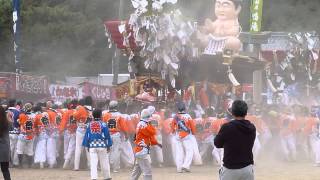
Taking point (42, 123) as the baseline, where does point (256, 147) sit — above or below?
below

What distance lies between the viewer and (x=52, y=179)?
14.6m

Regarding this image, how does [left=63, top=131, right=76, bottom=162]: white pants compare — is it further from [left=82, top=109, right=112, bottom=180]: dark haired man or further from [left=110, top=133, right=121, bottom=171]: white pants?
[left=82, top=109, right=112, bottom=180]: dark haired man

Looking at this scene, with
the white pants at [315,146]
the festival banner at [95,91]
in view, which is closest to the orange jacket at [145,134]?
the white pants at [315,146]

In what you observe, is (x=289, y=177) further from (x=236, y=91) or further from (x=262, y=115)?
(x=236, y=91)

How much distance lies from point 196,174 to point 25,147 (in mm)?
4616

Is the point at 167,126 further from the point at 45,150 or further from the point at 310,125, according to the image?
the point at 310,125

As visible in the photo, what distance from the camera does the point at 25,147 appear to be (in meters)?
17.2


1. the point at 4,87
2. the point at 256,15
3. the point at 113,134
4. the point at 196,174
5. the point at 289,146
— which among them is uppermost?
the point at 256,15

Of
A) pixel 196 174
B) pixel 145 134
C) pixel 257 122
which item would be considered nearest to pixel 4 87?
pixel 257 122

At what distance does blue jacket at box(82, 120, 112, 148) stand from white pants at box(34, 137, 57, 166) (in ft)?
13.1

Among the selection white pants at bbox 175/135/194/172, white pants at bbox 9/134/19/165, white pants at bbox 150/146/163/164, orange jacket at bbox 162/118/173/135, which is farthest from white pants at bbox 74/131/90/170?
orange jacket at bbox 162/118/173/135

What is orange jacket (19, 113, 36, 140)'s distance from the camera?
16.9 meters

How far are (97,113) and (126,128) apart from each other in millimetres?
3022

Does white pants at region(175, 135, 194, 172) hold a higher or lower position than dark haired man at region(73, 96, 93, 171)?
lower
